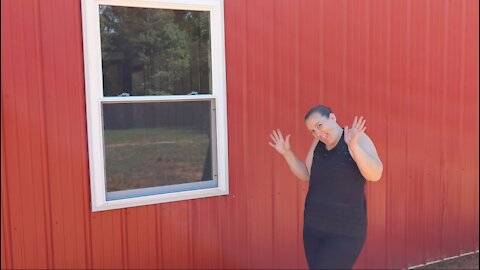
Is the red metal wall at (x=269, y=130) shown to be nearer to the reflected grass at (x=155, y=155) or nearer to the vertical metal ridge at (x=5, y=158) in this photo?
the vertical metal ridge at (x=5, y=158)

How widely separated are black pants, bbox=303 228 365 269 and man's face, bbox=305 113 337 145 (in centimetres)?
56

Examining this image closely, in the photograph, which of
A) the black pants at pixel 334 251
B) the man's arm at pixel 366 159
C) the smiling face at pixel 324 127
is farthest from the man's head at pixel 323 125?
the black pants at pixel 334 251

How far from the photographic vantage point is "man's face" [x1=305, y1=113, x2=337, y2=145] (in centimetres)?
276

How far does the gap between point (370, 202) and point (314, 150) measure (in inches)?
67.2

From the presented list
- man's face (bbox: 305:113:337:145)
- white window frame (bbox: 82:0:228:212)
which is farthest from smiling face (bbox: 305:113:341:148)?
white window frame (bbox: 82:0:228:212)

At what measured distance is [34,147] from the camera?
3086 millimetres

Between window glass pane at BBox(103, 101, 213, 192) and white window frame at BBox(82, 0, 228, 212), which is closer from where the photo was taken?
white window frame at BBox(82, 0, 228, 212)

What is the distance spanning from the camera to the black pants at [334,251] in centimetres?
275

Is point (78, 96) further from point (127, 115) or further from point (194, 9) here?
point (127, 115)

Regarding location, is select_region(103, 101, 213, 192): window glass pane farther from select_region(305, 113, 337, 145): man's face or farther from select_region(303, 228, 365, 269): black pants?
select_region(305, 113, 337, 145): man's face

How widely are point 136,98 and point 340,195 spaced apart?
5.11 ft

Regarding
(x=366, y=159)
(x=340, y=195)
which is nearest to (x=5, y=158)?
(x=340, y=195)

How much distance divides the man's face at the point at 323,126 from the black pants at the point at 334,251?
56 cm

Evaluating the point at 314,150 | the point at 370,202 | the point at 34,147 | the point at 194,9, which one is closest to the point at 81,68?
the point at 34,147
